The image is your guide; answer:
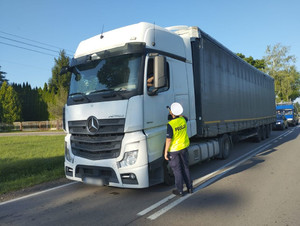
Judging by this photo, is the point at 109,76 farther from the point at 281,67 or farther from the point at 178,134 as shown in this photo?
the point at 281,67

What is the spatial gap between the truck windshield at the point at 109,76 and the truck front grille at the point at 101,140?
0.62 meters

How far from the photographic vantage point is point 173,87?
512 cm

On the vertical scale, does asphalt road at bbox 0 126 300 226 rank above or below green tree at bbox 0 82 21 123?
below

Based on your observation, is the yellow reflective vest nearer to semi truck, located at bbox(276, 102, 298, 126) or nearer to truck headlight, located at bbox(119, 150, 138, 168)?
truck headlight, located at bbox(119, 150, 138, 168)

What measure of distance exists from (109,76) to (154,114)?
3.97 feet

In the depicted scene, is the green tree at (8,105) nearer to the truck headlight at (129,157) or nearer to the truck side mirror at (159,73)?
the truck headlight at (129,157)

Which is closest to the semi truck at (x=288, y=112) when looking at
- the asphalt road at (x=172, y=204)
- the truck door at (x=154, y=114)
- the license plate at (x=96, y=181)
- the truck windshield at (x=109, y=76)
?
the asphalt road at (x=172, y=204)

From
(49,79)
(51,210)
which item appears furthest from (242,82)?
(49,79)

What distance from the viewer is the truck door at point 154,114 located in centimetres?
436

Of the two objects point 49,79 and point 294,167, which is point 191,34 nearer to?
point 294,167

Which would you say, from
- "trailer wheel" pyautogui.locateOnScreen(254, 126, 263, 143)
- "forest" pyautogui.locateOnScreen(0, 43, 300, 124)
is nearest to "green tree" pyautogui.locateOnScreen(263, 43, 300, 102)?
"forest" pyautogui.locateOnScreen(0, 43, 300, 124)

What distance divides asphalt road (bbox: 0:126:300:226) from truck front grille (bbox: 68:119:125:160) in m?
0.93

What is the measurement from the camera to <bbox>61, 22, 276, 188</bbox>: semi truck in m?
4.20

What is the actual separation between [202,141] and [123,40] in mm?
3823
